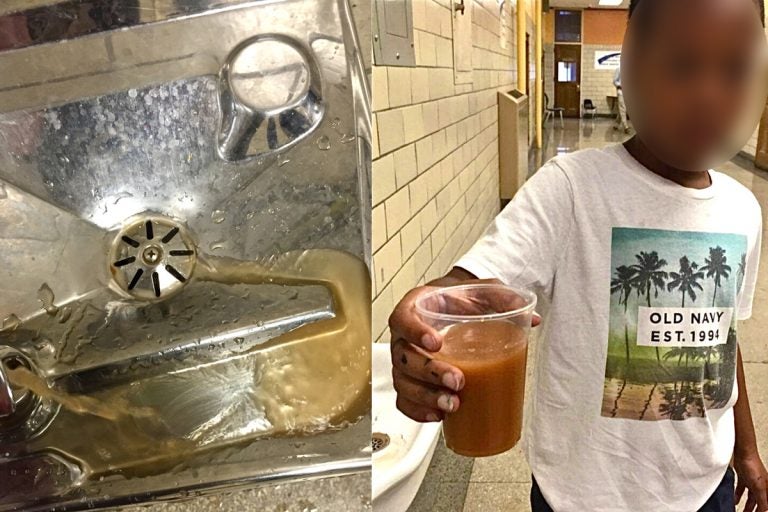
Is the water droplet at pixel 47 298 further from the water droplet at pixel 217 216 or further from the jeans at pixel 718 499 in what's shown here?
the jeans at pixel 718 499

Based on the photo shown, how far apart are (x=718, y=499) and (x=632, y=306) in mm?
356

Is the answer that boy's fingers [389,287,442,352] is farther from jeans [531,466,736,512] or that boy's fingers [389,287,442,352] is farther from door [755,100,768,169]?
door [755,100,768,169]

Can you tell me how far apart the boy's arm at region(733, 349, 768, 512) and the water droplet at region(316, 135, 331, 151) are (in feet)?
2.69

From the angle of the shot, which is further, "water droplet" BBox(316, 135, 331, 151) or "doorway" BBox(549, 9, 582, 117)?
"doorway" BBox(549, 9, 582, 117)

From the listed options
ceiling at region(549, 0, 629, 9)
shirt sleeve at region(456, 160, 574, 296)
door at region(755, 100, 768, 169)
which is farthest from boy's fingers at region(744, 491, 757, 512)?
ceiling at region(549, 0, 629, 9)

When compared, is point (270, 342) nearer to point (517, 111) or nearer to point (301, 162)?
point (301, 162)

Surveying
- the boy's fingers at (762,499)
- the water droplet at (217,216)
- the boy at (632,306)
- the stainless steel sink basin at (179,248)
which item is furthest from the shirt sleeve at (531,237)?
the boy's fingers at (762,499)

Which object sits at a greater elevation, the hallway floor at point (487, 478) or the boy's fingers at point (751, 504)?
the boy's fingers at point (751, 504)

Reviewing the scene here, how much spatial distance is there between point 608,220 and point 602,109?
20747 mm

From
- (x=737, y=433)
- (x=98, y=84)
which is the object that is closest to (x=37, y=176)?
(x=98, y=84)

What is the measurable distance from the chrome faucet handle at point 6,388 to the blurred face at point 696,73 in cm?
80

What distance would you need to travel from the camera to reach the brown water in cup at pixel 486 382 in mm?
655

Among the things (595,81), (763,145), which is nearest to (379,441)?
(763,145)

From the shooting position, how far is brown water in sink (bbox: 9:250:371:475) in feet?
2.14
